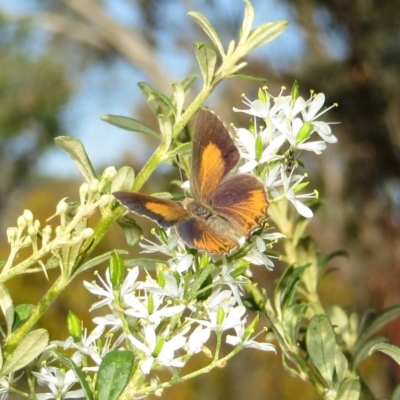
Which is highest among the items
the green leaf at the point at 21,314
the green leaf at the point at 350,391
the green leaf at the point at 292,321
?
the green leaf at the point at 21,314

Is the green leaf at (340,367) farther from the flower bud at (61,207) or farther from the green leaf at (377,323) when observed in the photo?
the flower bud at (61,207)

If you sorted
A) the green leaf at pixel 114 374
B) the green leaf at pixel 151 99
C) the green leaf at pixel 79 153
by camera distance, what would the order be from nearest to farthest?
the green leaf at pixel 114 374, the green leaf at pixel 79 153, the green leaf at pixel 151 99

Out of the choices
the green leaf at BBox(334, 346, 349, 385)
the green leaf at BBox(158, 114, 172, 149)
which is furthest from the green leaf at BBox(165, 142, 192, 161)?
the green leaf at BBox(334, 346, 349, 385)

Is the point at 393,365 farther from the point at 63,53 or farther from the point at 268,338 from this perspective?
the point at 63,53

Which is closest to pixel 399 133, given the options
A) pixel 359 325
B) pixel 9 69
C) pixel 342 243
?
pixel 342 243

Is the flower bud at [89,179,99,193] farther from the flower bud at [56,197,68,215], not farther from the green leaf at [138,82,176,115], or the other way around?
the green leaf at [138,82,176,115]

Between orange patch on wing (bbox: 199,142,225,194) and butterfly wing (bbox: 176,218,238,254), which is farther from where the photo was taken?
orange patch on wing (bbox: 199,142,225,194)

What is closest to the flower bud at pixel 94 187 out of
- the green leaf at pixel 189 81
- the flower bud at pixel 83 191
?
the flower bud at pixel 83 191
